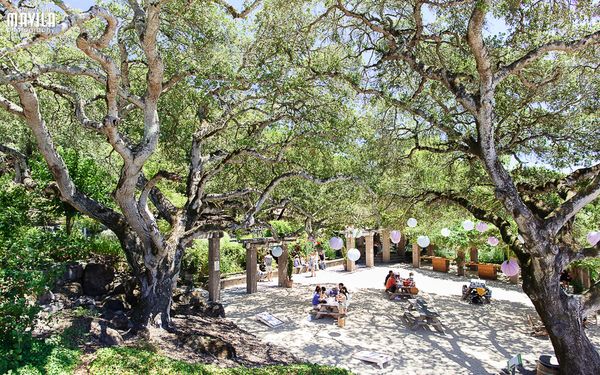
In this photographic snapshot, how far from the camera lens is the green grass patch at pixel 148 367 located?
630cm

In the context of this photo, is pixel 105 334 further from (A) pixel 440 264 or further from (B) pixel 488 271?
(A) pixel 440 264

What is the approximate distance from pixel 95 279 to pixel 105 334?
460 centimetres

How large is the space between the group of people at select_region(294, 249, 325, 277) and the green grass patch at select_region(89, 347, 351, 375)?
1426 centimetres

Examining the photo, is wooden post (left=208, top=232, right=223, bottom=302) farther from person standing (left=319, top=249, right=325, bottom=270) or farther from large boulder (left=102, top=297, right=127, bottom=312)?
person standing (left=319, top=249, right=325, bottom=270)

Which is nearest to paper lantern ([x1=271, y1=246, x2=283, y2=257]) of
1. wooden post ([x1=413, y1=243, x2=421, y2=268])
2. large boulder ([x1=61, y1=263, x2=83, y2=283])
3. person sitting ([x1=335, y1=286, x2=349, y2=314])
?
person sitting ([x1=335, y1=286, x2=349, y2=314])

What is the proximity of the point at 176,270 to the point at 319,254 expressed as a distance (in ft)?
50.6

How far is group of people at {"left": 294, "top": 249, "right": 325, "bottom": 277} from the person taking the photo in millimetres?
21663

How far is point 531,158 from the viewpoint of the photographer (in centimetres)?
1176

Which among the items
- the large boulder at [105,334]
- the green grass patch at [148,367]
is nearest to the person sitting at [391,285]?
the green grass patch at [148,367]

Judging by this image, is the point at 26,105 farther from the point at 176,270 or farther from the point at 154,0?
the point at 176,270

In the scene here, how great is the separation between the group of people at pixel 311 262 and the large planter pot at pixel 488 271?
8540 millimetres

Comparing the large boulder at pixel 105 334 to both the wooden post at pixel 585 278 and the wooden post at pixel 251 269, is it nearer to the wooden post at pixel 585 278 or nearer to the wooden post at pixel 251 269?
the wooden post at pixel 251 269

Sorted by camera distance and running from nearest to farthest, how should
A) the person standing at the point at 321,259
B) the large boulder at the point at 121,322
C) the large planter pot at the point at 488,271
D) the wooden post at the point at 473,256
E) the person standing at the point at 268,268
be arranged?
the large boulder at the point at 121,322 < the person standing at the point at 268,268 < the large planter pot at the point at 488,271 < the wooden post at the point at 473,256 < the person standing at the point at 321,259

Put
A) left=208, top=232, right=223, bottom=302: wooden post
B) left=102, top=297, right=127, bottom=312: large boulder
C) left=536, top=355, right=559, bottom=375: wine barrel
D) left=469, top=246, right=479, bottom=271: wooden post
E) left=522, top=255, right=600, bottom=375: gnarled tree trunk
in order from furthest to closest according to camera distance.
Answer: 1. left=469, top=246, right=479, bottom=271: wooden post
2. left=208, top=232, right=223, bottom=302: wooden post
3. left=102, top=297, right=127, bottom=312: large boulder
4. left=536, top=355, right=559, bottom=375: wine barrel
5. left=522, top=255, right=600, bottom=375: gnarled tree trunk
